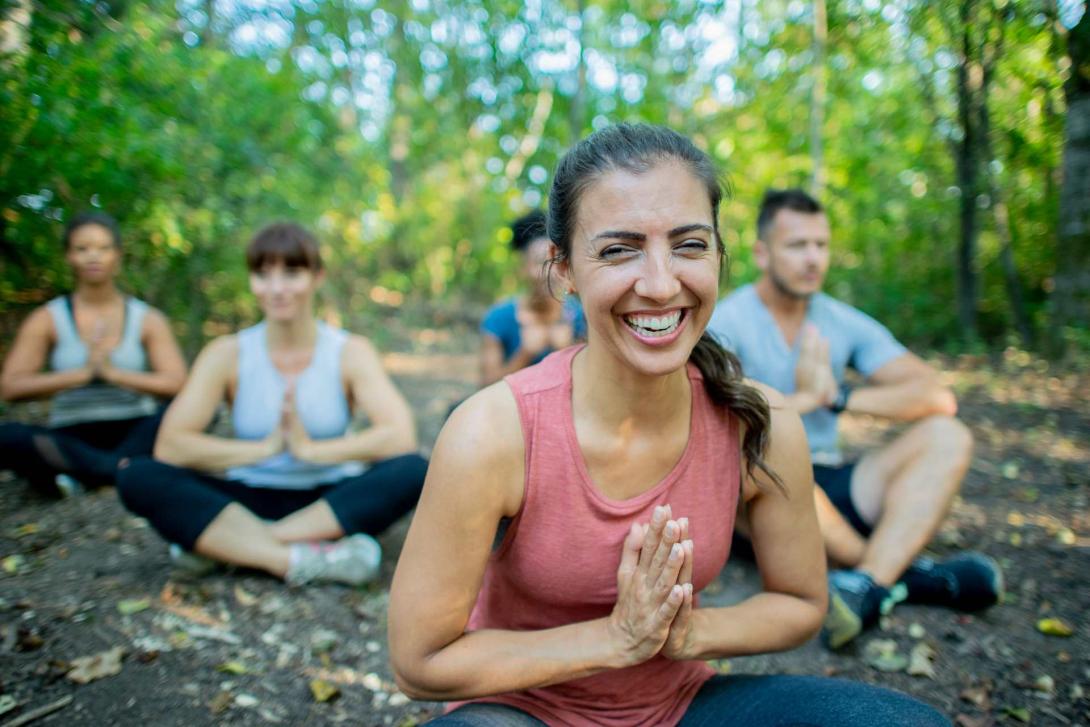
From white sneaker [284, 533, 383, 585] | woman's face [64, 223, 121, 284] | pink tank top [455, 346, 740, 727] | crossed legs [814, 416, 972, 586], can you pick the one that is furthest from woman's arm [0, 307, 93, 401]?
crossed legs [814, 416, 972, 586]

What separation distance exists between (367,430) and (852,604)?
220cm

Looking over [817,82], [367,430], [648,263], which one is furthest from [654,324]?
[817,82]

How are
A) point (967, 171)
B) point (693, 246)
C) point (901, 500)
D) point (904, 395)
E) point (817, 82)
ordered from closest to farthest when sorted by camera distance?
point (693, 246)
point (901, 500)
point (904, 395)
point (967, 171)
point (817, 82)

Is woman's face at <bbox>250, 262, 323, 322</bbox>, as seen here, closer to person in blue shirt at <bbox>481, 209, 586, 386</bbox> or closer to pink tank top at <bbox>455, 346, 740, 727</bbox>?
person in blue shirt at <bbox>481, 209, 586, 386</bbox>

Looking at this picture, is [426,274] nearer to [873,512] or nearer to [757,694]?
[873,512]

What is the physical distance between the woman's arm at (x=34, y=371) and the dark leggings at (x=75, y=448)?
0.23 m

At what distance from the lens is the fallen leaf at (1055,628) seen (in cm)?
256

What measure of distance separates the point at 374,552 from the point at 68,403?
2.40 meters

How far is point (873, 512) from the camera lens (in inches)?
119

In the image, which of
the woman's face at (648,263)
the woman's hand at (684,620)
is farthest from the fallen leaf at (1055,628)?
the woman's face at (648,263)

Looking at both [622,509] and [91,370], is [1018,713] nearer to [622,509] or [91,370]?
[622,509]

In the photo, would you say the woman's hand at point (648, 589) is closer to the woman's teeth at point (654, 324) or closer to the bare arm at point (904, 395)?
the woman's teeth at point (654, 324)

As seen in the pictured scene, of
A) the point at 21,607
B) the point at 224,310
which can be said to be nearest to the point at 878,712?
the point at 21,607

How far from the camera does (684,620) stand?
1.42m
